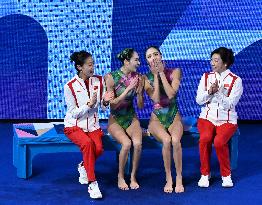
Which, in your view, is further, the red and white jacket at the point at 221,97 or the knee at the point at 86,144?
the red and white jacket at the point at 221,97

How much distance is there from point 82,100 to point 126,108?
46 centimetres

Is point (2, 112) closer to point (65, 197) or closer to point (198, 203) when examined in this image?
point (65, 197)

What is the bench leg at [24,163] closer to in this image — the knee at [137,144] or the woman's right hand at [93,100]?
the woman's right hand at [93,100]

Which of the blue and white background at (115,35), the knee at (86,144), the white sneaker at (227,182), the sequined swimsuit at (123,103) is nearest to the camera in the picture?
the knee at (86,144)

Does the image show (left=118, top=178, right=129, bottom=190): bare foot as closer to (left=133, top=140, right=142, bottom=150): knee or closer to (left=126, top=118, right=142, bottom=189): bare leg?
(left=126, top=118, right=142, bottom=189): bare leg

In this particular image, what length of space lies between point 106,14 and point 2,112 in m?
A: 1.86

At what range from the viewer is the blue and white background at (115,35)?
7773 mm

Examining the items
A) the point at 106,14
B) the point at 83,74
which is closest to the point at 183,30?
the point at 106,14

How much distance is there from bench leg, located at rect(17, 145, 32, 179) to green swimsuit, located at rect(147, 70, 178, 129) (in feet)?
4.10

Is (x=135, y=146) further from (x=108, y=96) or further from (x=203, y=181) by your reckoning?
(x=203, y=181)

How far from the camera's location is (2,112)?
319 inches

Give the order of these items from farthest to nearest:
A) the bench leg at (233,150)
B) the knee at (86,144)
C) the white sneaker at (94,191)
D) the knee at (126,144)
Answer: the bench leg at (233,150), the knee at (126,144), the knee at (86,144), the white sneaker at (94,191)

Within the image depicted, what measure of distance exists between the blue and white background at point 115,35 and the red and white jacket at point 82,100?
2233 millimetres

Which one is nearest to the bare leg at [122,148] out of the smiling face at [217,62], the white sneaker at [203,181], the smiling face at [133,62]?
the smiling face at [133,62]
